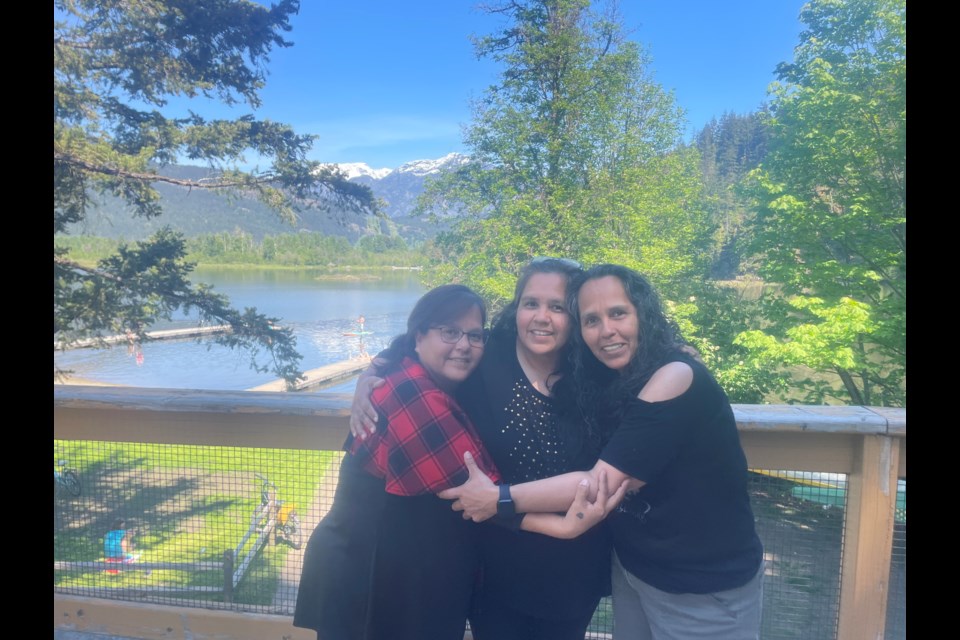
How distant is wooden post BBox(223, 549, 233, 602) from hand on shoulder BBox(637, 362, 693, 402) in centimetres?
144

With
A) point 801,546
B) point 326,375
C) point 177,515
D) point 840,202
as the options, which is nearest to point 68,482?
point 177,515

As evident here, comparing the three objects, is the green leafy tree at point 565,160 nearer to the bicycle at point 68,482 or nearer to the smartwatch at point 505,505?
the bicycle at point 68,482

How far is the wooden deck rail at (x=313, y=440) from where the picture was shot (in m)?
1.35

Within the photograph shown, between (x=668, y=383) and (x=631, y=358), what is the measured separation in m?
0.11


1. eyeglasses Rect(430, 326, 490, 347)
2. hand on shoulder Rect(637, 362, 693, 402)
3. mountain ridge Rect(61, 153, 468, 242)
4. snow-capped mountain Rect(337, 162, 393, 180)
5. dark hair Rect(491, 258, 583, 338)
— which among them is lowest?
hand on shoulder Rect(637, 362, 693, 402)

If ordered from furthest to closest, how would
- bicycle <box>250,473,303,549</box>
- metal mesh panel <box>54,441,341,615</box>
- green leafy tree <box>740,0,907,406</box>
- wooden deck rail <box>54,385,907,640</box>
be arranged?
green leafy tree <box>740,0,907,406</box> → bicycle <box>250,473,303,549</box> → metal mesh panel <box>54,441,341,615</box> → wooden deck rail <box>54,385,907,640</box>

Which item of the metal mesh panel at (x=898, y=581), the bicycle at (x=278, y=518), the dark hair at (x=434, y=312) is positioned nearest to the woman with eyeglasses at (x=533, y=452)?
the dark hair at (x=434, y=312)

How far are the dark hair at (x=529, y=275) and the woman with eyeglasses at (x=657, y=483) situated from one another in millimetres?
67

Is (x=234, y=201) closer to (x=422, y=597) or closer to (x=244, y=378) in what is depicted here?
(x=244, y=378)

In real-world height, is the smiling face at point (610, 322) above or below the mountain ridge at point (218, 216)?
below

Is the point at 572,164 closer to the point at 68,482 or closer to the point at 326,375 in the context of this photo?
the point at 326,375

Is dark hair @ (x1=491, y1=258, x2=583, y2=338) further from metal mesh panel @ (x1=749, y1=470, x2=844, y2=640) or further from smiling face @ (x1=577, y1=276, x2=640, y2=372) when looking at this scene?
metal mesh panel @ (x1=749, y1=470, x2=844, y2=640)

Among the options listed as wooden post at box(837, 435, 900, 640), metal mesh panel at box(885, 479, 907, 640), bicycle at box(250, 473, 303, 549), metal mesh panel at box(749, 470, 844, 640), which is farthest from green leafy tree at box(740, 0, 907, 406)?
bicycle at box(250, 473, 303, 549)

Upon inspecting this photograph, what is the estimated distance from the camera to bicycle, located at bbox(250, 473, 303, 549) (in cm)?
220
